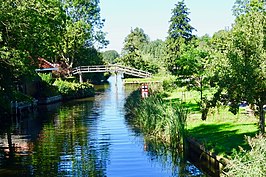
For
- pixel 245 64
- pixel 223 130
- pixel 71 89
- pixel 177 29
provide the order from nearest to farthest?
pixel 245 64, pixel 223 130, pixel 71 89, pixel 177 29

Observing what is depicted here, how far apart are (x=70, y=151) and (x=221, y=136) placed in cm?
682

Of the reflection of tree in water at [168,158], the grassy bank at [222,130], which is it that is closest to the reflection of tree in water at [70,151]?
→ the reflection of tree in water at [168,158]

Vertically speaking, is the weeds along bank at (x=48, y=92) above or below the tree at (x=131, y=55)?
below

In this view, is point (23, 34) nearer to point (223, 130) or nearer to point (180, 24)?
point (223, 130)

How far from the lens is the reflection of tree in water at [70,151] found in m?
15.1

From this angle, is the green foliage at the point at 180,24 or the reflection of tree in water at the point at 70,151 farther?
the green foliage at the point at 180,24

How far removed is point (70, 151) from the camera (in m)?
18.4

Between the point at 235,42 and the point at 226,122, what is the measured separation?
8.48 metres

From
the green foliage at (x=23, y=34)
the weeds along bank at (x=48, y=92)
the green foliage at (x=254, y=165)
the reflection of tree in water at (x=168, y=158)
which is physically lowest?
the reflection of tree in water at (x=168, y=158)

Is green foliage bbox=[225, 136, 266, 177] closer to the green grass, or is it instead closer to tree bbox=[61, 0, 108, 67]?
the green grass

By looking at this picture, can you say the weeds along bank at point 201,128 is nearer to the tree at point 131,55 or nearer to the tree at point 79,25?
the tree at point 79,25

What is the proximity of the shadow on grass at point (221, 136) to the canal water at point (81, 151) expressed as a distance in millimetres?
1243

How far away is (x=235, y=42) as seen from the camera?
12555mm

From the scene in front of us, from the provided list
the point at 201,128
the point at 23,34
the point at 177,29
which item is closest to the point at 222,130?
the point at 201,128
